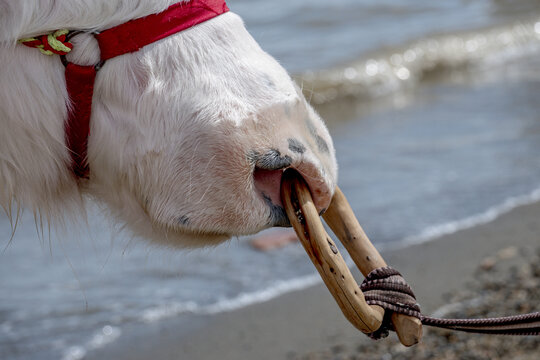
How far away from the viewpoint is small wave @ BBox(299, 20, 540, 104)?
999cm

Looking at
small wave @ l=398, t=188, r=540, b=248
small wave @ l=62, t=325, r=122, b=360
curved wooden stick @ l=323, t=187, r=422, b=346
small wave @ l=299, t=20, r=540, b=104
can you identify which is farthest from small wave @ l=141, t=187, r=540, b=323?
small wave @ l=299, t=20, r=540, b=104

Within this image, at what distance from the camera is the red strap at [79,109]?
1558 millimetres

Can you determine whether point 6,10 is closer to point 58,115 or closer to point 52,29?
point 52,29

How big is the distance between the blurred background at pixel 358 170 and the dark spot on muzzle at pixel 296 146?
1.44ft

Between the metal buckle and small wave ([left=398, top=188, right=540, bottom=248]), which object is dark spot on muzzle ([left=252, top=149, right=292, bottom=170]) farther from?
small wave ([left=398, top=188, right=540, bottom=248])

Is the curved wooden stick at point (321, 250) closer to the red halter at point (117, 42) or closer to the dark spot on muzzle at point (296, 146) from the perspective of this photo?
the dark spot on muzzle at point (296, 146)

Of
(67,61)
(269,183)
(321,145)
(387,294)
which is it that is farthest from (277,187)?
(67,61)

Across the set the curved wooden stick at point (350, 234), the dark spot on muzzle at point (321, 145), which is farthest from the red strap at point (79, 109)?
the curved wooden stick at point (350, 234)

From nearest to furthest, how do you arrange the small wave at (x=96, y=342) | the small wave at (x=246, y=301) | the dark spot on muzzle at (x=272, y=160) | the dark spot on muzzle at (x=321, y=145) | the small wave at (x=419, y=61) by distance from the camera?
the dark spot on muzzle at (x=272, y=160) < the dark spot on muzzle at (x=321, y=145) < the small wave at (x=96, y=342) < the small wave at (x=246, y=301) < the small wave at (x=419, y=61)

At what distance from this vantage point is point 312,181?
5.57 feet

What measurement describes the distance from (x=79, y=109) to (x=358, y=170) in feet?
16.1

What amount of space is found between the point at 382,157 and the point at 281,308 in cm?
285

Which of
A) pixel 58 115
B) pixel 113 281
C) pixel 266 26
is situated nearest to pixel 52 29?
pixel 58 115

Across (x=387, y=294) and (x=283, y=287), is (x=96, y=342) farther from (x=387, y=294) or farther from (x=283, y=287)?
(x=387, y=294)
